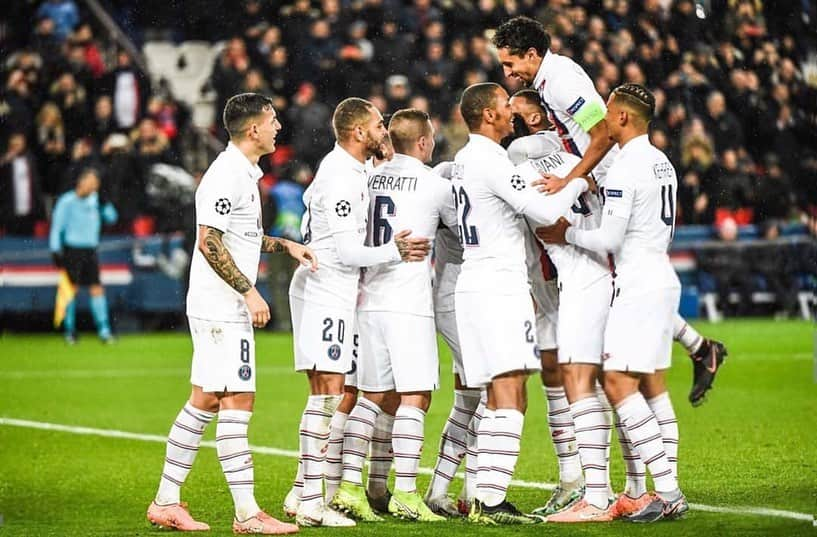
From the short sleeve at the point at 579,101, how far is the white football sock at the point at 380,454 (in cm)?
185

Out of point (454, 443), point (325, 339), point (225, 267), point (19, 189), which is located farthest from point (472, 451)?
point (19, 189)

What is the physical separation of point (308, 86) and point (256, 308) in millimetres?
11885

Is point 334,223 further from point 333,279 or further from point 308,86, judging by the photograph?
point 308,86

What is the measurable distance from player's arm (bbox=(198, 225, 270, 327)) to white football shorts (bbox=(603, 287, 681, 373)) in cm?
169

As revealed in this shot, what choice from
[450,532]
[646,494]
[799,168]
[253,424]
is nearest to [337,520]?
[450,532]

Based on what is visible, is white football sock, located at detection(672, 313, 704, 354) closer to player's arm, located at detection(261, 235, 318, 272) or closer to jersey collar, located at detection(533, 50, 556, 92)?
jersey collar, located at detection(533, 50, 556, 92)

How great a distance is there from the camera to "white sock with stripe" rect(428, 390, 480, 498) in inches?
289

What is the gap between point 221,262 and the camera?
6.62 metres

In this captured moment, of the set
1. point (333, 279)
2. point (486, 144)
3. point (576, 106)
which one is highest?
point (576, 106)

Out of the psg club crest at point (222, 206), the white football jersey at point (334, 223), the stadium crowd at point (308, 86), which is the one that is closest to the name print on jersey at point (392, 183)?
the white football jersey at point (334, 223)

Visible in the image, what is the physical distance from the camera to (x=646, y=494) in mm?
6922

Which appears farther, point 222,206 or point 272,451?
point 272,451

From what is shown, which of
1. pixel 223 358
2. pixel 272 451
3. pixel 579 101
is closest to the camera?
pixel 223 358

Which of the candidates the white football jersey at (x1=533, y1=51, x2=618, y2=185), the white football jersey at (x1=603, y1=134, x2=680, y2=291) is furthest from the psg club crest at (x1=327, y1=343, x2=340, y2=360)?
the white football jersey at (x1=533, y1=51, x2=618, y2=185)
